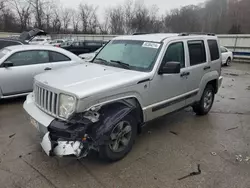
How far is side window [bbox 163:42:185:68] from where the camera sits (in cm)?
382

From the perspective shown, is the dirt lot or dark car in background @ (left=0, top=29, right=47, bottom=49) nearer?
the dirt lot

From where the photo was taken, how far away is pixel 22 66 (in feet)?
18.6

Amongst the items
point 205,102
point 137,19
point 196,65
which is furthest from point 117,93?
point 137,19

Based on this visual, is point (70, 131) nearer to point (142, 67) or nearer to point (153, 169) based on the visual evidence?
point (153, 169)

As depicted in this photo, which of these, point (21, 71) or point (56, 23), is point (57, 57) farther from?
point (56, 23)

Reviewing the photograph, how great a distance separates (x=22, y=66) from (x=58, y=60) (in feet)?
3.32

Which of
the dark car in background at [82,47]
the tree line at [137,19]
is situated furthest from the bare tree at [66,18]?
the dark car in background at [82,47]

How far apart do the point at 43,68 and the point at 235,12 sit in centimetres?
4657

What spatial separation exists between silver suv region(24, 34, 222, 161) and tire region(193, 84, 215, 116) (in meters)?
0.30

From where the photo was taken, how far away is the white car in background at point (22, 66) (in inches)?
215

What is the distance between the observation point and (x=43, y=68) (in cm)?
594

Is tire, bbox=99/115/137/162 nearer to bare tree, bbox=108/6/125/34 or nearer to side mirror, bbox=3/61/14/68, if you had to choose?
side mirror, bbox=3/61/14/68

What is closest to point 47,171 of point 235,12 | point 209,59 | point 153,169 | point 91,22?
point 153,169

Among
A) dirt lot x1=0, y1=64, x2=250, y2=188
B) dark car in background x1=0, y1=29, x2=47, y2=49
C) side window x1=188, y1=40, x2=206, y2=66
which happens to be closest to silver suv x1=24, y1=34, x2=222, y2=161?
side window x1=188, y1=40, x2=206, y2=66
